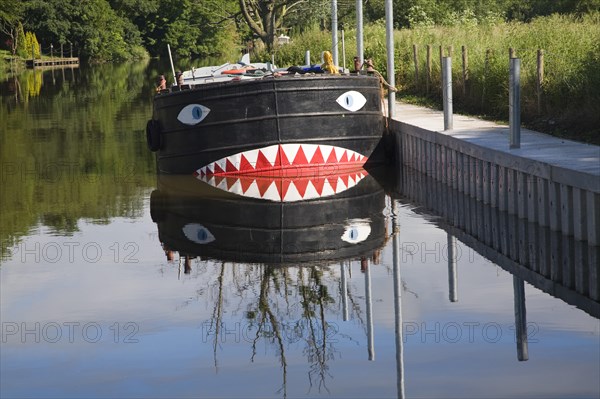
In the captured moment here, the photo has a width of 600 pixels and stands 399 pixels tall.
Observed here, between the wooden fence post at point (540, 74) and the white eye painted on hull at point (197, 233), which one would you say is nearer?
the white eye painted on hull at point (197, 233)

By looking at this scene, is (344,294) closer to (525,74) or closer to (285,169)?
(285,169)

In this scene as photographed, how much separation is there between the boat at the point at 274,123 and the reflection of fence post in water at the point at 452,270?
6.07 m

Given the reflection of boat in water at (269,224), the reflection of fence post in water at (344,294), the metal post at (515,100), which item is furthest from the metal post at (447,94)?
the reflection of fence post in water at (344,294)

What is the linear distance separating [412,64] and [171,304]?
71.3 feet

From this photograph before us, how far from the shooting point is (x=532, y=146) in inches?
720

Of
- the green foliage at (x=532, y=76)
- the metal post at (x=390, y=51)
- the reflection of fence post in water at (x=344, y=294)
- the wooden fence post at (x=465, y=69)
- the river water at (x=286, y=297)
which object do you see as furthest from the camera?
the wooden fence post at (x=465, y=69)

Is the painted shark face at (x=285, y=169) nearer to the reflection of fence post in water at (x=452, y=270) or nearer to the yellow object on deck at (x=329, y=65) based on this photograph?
the yellow object on deck at (x=329, y=65)

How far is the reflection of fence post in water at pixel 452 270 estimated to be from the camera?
13.7m

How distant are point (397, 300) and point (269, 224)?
5.36 m

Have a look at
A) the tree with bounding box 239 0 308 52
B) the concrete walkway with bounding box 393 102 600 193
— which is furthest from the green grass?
the tree with bounding box 239 0 308 52

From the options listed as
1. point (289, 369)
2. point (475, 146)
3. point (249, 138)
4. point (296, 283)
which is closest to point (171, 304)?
point (296, 283)

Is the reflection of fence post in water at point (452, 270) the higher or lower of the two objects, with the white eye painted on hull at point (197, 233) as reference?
lower

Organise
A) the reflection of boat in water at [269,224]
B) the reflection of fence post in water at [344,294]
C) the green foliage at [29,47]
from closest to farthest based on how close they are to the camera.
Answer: the reflection of fence post in water at [344,294] → the reflection of boat in water at [269,224] → the green foliage at [29,47]

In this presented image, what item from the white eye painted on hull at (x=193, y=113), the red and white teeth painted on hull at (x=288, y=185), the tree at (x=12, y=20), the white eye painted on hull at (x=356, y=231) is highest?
the tree at (x=12, y=20)
